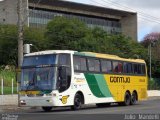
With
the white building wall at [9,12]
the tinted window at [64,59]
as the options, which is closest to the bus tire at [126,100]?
the tinted window at [64,59]

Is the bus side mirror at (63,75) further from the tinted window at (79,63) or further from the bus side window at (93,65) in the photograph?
the bus side window at (93,65)

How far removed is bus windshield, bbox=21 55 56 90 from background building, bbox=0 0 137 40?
80.9m

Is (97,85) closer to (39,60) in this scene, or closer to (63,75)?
(63,75)

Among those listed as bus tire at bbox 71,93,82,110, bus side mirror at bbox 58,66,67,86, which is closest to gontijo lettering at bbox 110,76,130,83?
bus tire at bbox 71,93,82,110

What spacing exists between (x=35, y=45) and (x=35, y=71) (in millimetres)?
60535

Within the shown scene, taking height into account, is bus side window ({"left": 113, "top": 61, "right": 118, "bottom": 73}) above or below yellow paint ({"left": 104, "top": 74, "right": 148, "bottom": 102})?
above

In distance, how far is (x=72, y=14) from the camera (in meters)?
137

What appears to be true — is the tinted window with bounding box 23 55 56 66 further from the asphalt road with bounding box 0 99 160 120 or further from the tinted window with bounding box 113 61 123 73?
the tinted window with bounding box 113 61 123 73

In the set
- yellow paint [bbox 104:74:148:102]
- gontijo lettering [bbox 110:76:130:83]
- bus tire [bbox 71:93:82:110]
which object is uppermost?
gontijo lettering [bbox 110:76:130:83]

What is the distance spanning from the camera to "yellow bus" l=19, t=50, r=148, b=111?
27.9 metres

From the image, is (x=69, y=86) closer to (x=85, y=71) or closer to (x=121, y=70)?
(x=85, y=71)

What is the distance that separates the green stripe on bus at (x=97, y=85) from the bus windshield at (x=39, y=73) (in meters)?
3.28

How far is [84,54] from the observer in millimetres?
Answer: 30719

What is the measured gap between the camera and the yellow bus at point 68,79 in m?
27.9
